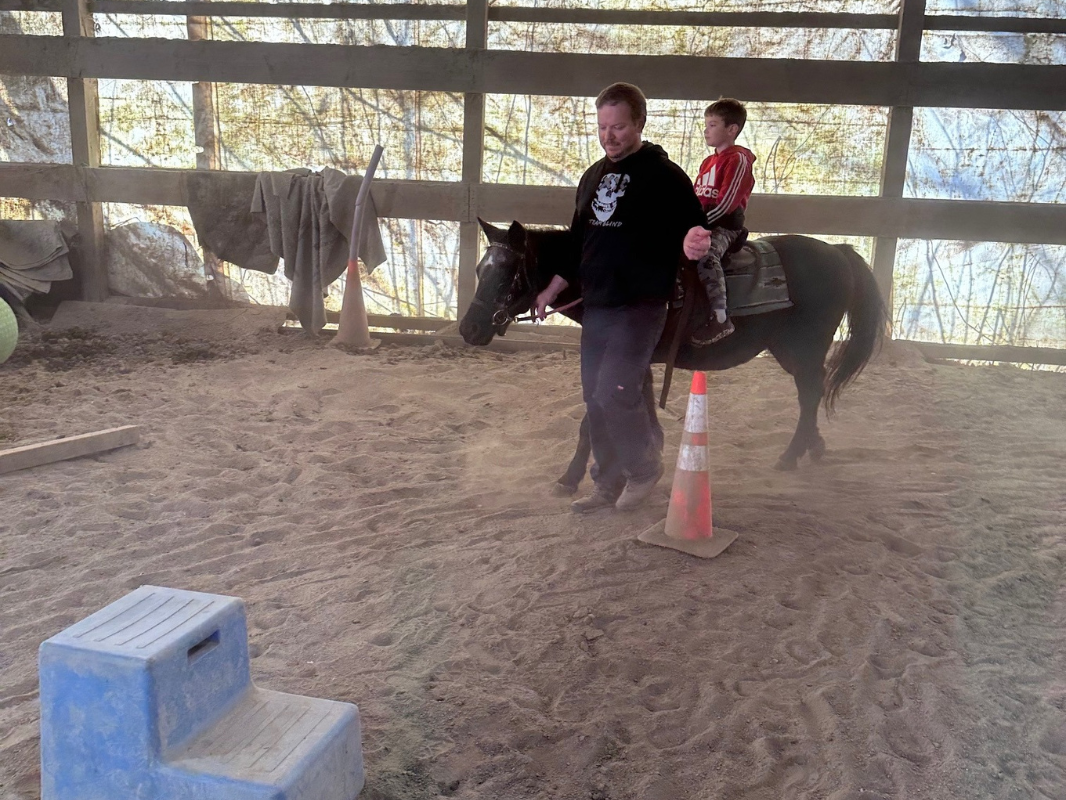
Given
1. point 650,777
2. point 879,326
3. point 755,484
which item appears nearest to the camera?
point 650,777

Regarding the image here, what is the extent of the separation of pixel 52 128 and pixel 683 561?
7412mm

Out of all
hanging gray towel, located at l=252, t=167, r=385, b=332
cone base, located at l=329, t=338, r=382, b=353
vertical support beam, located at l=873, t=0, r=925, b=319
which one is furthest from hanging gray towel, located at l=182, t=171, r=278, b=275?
vertical support beam, located at l=873, t=0, r=925, b=319

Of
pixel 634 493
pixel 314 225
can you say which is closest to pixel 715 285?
pixel 634 493

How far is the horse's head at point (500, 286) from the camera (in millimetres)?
3707

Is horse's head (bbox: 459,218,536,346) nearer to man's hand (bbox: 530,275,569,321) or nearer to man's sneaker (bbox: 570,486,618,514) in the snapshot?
man's hand (bbox: 530,275,569,321)

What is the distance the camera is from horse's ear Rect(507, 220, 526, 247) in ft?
12.0

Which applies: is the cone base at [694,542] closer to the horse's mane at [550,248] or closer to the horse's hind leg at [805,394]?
the horse's hind leg at [805,394]

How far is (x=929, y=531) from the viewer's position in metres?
3.70

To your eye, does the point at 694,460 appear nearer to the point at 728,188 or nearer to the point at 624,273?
the point at 624,273

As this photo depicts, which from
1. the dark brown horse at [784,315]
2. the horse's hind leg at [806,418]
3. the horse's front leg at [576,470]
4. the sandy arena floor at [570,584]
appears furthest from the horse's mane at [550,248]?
the horse's hind leg at [806,418]

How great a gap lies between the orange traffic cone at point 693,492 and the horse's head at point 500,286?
34.1 inches

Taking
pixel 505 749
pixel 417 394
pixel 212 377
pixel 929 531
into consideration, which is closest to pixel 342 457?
pixel 417 394

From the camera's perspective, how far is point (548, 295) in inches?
148

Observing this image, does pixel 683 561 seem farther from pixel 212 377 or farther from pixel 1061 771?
pixel 212 377
